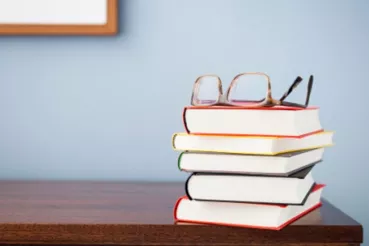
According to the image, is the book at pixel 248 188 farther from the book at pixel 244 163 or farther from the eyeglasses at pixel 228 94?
the eyeglasses at pixel 228 94

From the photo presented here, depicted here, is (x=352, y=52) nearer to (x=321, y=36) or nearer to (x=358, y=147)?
(x=321, y=36)

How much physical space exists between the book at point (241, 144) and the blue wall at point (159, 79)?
452mm

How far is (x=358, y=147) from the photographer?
1324mm

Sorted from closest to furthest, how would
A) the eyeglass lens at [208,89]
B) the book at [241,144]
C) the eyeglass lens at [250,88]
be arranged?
the book at [241,144]
the eyeglass lens at [208,89]
the eyeglass lens at [250,88]

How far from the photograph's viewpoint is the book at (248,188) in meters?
0.82

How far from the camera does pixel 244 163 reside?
0.83 meters

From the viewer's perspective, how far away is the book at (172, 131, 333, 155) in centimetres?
81

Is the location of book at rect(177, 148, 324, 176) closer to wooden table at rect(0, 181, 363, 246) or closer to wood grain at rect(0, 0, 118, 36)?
wooden table at rect(0, 181, 363, 246)

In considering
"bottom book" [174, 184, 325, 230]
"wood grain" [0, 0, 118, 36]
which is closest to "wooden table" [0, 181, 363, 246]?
"bottom book" [174, 184, 325, 230]

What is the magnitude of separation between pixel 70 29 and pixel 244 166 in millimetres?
679

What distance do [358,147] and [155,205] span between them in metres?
0.59

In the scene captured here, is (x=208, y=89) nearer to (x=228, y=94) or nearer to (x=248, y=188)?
(x=228, y=94)

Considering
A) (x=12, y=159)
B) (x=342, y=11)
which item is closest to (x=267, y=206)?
(x=342, y=11)

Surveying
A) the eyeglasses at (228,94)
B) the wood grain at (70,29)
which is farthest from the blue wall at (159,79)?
the eyeglasses at (228,94)
